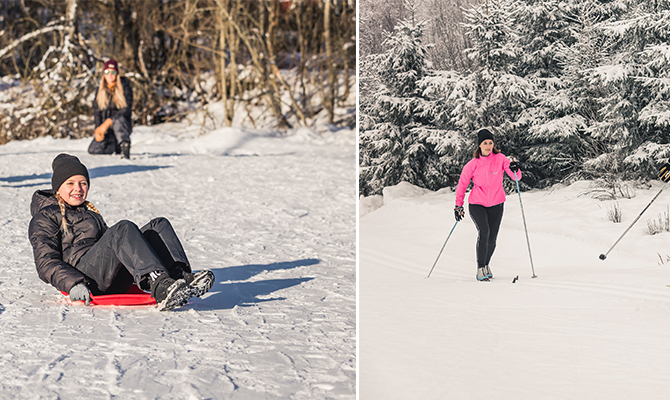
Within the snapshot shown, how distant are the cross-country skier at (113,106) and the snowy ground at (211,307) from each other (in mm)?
363

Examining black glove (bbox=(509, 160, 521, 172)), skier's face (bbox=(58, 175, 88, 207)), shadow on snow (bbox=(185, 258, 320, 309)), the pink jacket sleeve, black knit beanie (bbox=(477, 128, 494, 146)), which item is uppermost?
black knit beanie (bbox=(477, 128, 494, 146))

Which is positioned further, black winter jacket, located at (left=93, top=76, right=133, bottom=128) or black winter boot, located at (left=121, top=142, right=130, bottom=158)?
black winter boot, located at (left=121, top=142, right=130, bottom=158)

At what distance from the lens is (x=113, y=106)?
299 inches

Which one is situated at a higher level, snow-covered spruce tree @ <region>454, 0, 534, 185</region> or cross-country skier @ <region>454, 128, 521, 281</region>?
snow-covered spruce tree @ <region>454, 0, 534, 185</region>

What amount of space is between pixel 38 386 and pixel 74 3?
12903mm

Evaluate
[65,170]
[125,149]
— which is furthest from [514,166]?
[125,149]

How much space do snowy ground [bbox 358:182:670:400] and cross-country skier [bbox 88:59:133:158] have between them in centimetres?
594

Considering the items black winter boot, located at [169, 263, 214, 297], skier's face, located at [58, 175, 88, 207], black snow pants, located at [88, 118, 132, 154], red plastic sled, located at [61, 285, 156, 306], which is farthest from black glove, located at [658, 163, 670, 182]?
black snow pants, located at [88, 118, 132, 154]

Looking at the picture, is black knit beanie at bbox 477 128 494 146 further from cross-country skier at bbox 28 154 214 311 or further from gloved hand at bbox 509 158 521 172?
cross-country skier at bbox 28 154 214 311

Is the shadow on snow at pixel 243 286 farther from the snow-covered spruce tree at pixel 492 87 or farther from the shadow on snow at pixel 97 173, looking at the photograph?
the shadow on snow at pixel 97 173

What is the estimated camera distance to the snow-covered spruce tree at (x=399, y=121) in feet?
7.04

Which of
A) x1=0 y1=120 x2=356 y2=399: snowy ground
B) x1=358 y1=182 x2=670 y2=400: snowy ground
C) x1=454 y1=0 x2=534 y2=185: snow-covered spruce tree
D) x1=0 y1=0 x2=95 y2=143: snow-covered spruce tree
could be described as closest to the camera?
x1=358 y1=182 x2=670 y2=400: snowy ground

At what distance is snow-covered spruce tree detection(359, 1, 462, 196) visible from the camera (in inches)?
84.5

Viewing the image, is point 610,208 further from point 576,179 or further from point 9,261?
point 9,261
